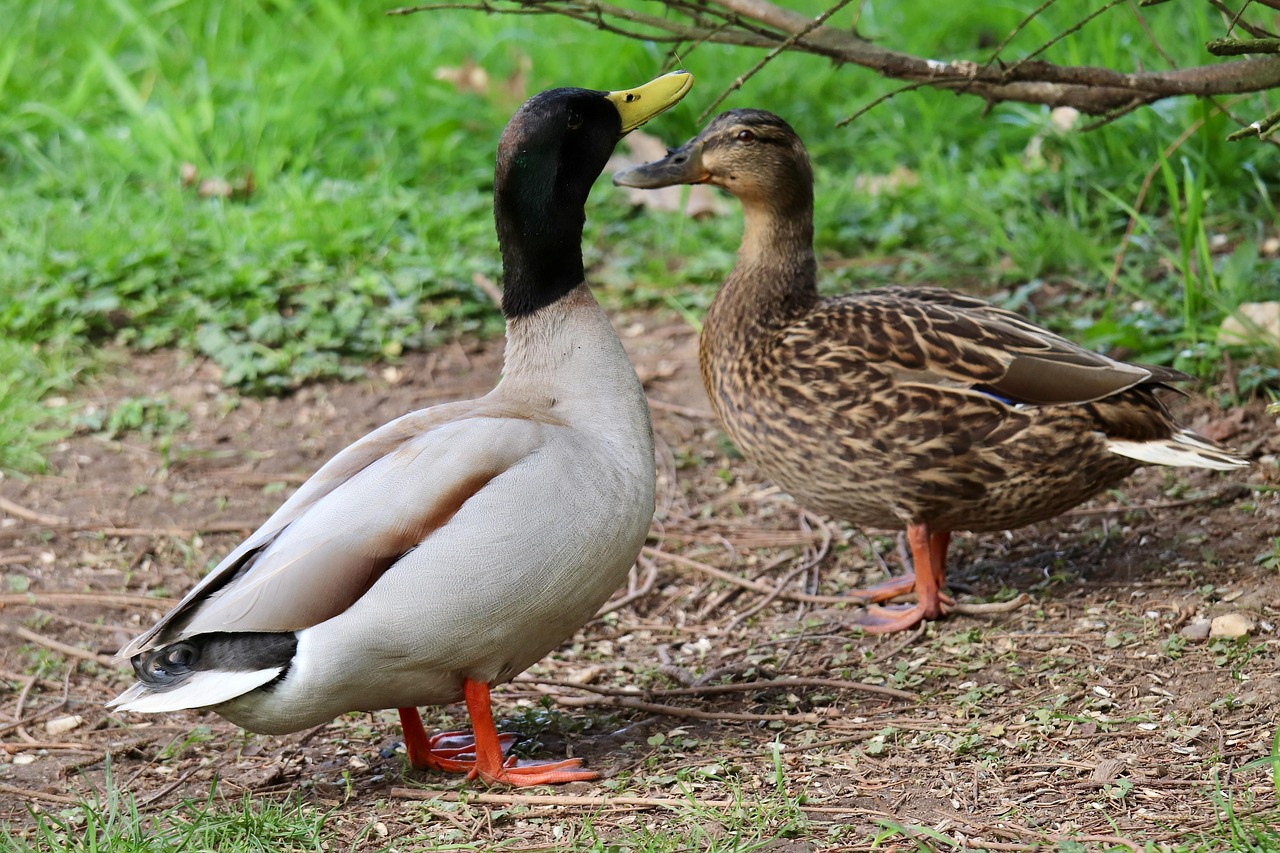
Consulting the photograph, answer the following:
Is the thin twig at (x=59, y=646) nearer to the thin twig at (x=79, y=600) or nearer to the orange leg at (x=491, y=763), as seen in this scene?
the thin twig at (x=79, y=600)

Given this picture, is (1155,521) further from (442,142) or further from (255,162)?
(255,162)

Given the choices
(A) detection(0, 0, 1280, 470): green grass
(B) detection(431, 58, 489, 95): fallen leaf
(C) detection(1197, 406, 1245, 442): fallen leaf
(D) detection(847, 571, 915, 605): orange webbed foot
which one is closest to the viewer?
(D) detection(847, 571, 915, 605): orange webbed foot

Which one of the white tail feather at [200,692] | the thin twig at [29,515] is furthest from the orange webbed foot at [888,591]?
the thin twig at [29,515]

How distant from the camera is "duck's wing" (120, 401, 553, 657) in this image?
283cm

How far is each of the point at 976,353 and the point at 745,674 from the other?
105cm

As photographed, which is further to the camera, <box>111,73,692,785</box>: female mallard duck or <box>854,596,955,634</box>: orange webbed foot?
<box>854,596,955,634</box>: orange webbed foot

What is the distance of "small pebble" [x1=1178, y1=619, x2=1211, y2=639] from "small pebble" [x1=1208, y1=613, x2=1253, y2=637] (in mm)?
12

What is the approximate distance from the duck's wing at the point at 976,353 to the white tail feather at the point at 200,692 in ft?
5.87

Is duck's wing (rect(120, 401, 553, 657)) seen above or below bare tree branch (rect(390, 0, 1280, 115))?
below

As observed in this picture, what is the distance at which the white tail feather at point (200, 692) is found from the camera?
2.81 metres

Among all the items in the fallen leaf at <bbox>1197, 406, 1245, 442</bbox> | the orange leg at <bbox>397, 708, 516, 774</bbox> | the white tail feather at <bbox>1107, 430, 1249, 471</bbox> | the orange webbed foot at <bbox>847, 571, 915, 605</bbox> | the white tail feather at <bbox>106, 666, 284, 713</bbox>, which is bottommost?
the orange webbed foot at <bbox>847, 571, 915, 605</bbox>

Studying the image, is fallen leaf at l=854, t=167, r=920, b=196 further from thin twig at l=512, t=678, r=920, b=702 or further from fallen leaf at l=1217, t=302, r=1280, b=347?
thin twig at l=512, t=678, r=920, b=702

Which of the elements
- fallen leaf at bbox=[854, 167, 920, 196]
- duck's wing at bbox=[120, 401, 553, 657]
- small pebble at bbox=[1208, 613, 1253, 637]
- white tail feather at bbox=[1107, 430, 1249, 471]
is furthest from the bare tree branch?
fallen leaf at bbox=[854, 167, 920, 196]

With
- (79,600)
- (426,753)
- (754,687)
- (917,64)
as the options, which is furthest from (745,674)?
(79,600)
